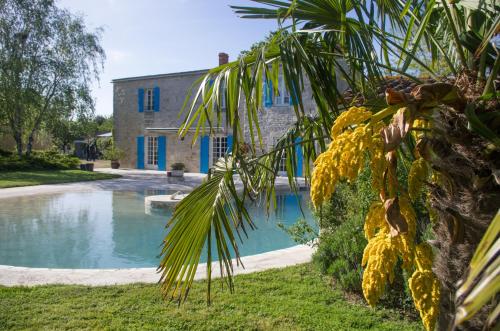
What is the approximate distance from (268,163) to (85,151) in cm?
4331

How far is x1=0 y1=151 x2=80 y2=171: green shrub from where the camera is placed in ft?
72.0

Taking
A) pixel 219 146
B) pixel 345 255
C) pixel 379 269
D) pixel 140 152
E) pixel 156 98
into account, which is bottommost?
pixel 345 255

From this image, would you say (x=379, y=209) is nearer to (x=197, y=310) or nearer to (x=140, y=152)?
(x=197, y=310)

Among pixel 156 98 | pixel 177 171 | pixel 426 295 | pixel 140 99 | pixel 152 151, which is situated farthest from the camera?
pixel 152 151

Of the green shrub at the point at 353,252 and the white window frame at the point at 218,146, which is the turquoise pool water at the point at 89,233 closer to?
the green shrub at the point at 353,252

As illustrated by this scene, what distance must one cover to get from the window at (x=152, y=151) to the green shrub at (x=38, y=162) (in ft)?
15.3

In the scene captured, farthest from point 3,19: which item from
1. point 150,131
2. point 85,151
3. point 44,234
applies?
point 85,151

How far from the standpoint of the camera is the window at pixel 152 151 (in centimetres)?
2672

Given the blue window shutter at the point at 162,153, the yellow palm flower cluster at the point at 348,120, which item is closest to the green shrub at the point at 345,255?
the yellow palm flower cluster at the point at 348,120

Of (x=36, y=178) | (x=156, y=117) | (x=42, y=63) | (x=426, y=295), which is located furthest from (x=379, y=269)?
(x=156, y=117)

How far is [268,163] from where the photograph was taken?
2.95 metres

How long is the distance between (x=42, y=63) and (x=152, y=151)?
27.5ft

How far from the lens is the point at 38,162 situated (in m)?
23.6

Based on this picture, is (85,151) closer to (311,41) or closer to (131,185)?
(131,185)
